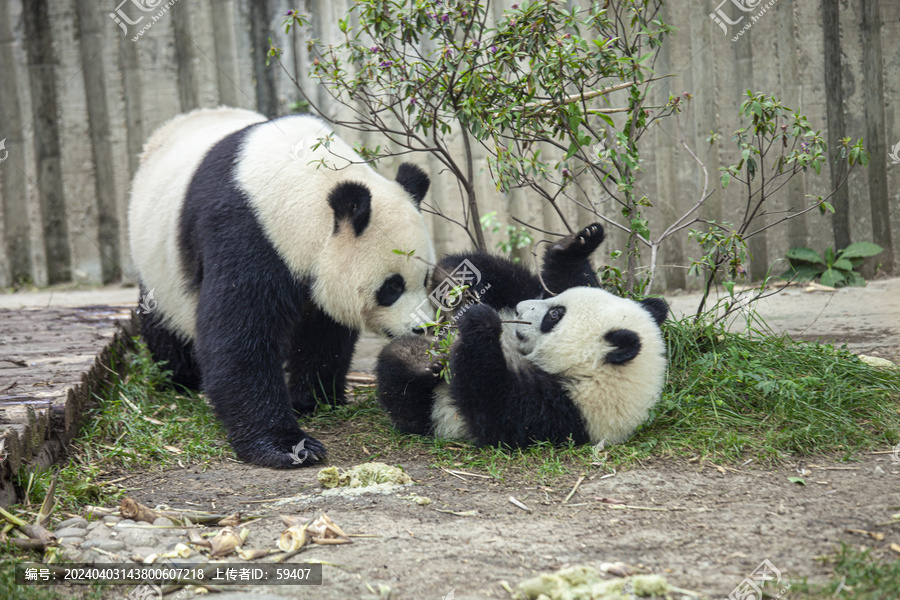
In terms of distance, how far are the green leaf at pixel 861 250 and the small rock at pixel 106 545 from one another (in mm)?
5828

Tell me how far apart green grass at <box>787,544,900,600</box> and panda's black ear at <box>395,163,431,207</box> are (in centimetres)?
268

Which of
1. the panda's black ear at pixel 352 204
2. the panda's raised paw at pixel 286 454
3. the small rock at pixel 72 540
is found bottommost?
the panda's raised paw at pixel 286 454

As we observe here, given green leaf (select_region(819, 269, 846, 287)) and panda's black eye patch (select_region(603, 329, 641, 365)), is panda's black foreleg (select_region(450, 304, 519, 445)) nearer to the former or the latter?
panda's black eye patch (select_region(603, 329, 641, 365))

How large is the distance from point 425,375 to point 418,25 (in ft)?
6.22

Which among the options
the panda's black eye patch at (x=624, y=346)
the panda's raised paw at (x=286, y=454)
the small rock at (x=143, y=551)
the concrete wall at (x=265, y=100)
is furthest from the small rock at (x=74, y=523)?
the concrete wall at (x=265, y=100)

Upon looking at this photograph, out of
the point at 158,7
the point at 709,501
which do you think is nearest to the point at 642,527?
the point at 709,501

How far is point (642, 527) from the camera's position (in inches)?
105

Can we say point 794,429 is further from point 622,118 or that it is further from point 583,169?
point 622,118

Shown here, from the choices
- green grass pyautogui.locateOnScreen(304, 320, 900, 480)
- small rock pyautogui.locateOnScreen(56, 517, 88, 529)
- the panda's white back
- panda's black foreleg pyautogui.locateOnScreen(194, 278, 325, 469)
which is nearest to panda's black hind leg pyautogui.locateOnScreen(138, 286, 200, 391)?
the panda's white back

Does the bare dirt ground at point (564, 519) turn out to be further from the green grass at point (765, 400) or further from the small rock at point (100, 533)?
the small rock at point (100, 533)

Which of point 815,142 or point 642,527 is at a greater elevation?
point 815,142

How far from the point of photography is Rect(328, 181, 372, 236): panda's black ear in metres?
3.64

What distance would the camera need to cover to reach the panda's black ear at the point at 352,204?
12.0 ft

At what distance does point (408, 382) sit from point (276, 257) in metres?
0.87
